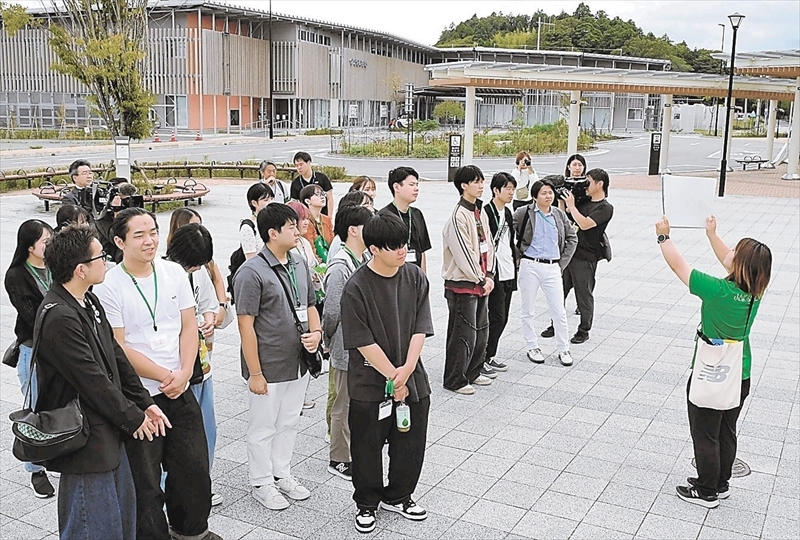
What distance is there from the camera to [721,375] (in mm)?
4473

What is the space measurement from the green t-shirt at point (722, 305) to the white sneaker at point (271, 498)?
268 cm

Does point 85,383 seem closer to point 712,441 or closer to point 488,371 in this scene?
point 712,441

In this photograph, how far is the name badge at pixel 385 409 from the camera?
4.20m

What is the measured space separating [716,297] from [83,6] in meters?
Answer: 16.3

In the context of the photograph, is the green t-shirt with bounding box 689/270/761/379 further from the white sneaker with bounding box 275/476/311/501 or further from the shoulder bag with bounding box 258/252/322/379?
the white sneaker with bounding box 275/476/311/501

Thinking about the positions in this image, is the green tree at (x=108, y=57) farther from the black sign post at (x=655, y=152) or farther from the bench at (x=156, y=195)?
the black sign post at (x=655, y=152)

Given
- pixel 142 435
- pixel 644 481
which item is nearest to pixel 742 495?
pixel 644 481

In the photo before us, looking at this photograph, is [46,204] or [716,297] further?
[46,204]

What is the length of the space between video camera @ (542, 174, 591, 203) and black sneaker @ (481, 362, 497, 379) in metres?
1.91

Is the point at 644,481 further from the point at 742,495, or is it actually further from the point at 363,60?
the point at 363,60

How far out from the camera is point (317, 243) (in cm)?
668

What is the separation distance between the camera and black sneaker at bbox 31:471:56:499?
4664 millimetres

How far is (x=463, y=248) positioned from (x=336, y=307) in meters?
1.75

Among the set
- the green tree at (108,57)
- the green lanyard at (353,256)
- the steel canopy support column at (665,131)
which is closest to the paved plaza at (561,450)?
the green lanyard at (353,256)
